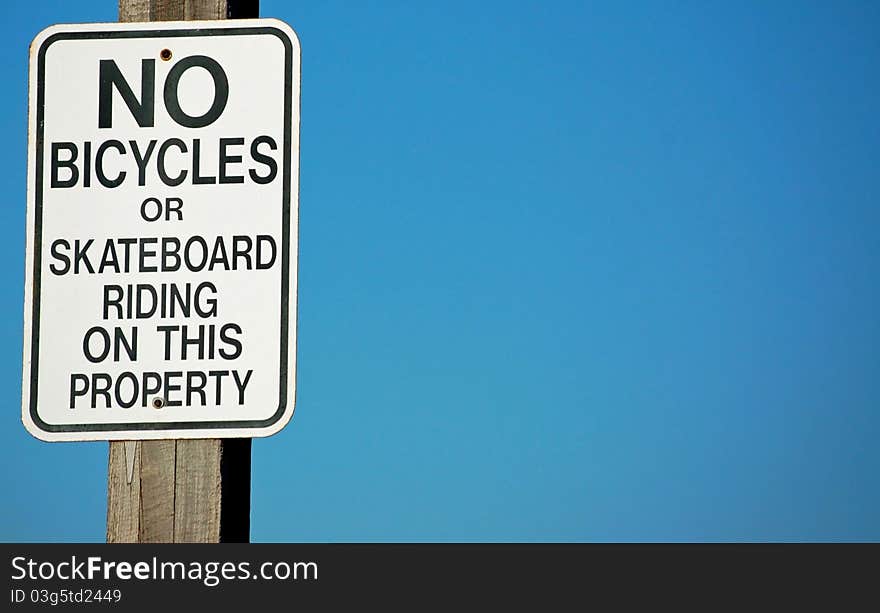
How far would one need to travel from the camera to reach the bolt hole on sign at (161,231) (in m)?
2.77

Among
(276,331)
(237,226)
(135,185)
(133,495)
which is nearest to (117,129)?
(135,185)

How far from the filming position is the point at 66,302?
2.80 metres

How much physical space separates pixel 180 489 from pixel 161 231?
26.6 inches

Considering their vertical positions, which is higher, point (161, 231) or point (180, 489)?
point (161, 231)

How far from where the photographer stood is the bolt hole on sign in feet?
9.08

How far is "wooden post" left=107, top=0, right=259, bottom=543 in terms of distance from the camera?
9.36 feet

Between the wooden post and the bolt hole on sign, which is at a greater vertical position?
the bolt hole on sign

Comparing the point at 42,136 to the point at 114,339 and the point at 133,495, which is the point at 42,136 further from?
the point at 133,495

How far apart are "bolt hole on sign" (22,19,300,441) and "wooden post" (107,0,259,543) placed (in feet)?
0.37

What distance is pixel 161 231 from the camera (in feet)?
9.29

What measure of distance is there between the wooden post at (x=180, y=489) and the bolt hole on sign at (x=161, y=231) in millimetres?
113

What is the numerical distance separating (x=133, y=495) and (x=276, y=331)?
24.2 inches

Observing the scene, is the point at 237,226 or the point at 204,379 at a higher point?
the point at 237,226

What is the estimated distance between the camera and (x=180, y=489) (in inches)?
A: 113
